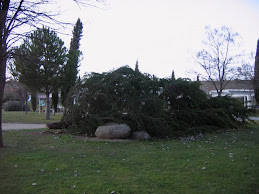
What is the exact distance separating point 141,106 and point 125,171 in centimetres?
622

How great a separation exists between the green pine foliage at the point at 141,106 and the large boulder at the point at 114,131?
0.59m

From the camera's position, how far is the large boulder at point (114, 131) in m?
10.7

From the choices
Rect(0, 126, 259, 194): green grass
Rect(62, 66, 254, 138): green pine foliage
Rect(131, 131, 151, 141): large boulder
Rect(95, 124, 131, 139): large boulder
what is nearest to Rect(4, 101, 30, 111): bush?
Rect(62, 66, 254, 138): green pine foliage

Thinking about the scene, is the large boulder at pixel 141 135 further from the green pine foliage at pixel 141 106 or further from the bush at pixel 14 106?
the bush at pixel 14 106

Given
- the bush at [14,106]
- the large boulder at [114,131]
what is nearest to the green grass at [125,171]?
the large boulder at [114,131]

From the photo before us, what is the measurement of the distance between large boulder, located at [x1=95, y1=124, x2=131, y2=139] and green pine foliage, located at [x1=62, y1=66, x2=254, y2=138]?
59 cm

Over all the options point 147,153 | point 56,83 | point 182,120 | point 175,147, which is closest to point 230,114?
point 182,120

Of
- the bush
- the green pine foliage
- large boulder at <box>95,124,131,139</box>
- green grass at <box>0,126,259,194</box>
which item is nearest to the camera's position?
green grass at <box>0,126,259,194</box>

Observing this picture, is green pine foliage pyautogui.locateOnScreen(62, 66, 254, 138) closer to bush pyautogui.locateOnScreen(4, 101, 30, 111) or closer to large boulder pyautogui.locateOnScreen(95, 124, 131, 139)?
large boulder pyautogui.locateOnScreen(95, 124, 131, 139)

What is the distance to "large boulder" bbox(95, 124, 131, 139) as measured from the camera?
10.7m

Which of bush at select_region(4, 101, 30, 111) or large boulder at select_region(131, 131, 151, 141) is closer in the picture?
large boulder at select_region(131, 131, 151, 141)

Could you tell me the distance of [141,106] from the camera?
1166cm

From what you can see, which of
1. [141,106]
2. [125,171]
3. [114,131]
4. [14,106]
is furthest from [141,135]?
[14,106]

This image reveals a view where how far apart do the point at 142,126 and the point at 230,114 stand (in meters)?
6.09
